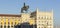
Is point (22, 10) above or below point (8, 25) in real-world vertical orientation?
above

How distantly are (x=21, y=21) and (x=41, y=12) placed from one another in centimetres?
1004

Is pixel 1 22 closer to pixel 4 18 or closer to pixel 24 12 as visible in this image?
pixel 4 18

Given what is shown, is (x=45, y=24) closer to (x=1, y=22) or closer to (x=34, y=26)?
(x=34, y=26)

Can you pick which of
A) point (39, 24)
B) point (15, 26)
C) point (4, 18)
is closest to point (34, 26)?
point (39, 24)

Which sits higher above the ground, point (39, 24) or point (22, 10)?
point (22, 10)

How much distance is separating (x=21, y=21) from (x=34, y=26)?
635cm

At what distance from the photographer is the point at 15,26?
85.2 meters

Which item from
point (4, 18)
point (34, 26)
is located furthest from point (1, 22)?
point (34, 26)

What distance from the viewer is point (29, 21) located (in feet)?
279

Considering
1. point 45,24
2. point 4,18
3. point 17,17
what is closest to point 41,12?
point 45,24

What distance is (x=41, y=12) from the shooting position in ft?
280

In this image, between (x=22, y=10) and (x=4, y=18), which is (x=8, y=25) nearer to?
(x=4, y=18)

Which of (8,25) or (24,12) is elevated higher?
(24,12)

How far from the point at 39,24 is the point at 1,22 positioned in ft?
56.1
